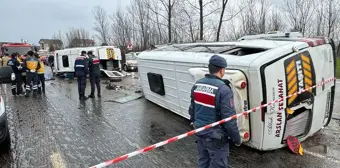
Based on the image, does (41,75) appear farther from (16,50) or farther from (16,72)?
(16,50)

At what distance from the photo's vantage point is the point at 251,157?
4.27 metres

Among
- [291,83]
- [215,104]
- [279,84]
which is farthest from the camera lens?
[291,83]

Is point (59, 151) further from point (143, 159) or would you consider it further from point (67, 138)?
point (143, 159)

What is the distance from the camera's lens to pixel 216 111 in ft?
9.58

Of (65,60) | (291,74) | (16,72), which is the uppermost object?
(65,60)

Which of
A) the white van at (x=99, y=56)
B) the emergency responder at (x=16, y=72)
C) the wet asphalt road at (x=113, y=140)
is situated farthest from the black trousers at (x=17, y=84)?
the white van at (x=99, y=56)

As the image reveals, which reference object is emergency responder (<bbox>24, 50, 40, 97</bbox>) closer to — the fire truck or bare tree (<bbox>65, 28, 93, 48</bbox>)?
the fire truck

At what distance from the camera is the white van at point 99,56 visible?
15.9m

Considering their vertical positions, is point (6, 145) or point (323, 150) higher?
point (6, 145)

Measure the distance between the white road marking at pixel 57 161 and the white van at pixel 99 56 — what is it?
11.7m

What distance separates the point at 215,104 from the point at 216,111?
0.28 feet

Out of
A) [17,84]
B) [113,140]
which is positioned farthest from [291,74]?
[17,84]

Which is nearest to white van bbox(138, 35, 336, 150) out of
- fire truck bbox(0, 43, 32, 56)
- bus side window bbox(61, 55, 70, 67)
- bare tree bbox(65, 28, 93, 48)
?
bus side window bbox(61, 55, 70, 67)

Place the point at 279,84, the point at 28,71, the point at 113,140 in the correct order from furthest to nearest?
the point at 28,71, the point at 113,140, the point at 279,84
